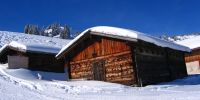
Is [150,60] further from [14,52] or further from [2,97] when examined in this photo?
[14,52]

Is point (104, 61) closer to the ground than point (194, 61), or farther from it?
closer to the ground

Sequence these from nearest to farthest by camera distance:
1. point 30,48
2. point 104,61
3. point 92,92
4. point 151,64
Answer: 1. point 92,92
2. point 151,64
3. point 104,61
4. point 30,48

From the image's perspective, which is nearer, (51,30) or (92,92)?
(92,92)

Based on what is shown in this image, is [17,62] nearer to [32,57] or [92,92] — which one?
[32,57]

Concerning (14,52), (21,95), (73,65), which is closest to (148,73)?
(73,65)

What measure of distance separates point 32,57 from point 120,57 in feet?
46.0

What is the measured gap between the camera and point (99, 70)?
22438mm

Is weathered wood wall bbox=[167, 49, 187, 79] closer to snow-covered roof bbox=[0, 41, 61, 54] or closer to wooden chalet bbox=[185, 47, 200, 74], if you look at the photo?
wooden chalet bbox=[185, 47, 200, 74]

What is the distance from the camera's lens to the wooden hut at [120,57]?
20047mm

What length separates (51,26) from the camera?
135 m

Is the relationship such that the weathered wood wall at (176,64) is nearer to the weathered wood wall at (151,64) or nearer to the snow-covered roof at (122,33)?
the weathered wood wall at (151,64)

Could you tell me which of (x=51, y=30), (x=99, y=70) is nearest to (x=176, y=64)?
(x=99, y=70)

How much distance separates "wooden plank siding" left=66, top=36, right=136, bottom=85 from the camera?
67.3ft

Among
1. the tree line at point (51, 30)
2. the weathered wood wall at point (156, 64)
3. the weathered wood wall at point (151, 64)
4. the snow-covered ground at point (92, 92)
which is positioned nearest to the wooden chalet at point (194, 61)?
the weathered wood wall at point (156, 64)
